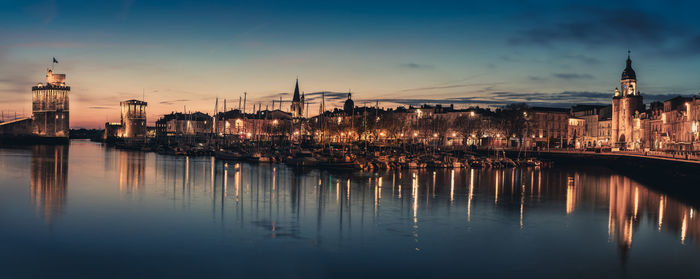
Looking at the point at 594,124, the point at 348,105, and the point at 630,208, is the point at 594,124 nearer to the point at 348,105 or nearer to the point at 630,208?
the point at 348,105

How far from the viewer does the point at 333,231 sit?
24.3 meters

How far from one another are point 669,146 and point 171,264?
3345 inches

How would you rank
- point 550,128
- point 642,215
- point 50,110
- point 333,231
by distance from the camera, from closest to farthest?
point 333,231, point 642,215, point 550,128, point 50,110

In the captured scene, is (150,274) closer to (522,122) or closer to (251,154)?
(251,154)

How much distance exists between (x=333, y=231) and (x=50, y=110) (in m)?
176

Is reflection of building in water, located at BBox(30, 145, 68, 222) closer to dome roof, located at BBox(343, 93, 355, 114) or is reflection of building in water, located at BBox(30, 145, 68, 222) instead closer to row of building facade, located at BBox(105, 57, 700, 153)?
row of building facade, located at BBox(105, 57, 700, 153)

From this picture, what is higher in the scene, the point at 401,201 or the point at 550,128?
the point at 550,128

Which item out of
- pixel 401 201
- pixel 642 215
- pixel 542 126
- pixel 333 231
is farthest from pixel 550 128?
pixel 333 231

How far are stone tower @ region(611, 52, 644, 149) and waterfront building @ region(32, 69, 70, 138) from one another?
152m

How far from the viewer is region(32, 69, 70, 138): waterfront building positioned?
173 metres

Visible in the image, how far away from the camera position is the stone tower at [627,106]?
332 feet

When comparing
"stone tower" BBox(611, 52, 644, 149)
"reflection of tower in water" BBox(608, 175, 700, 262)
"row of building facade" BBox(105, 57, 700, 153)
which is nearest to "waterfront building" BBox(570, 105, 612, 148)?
"row of building facade" BBox(105, 57, 700, 153)

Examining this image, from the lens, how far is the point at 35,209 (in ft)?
94.7

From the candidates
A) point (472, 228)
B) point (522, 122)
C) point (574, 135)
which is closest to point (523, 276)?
point (472, 228)
